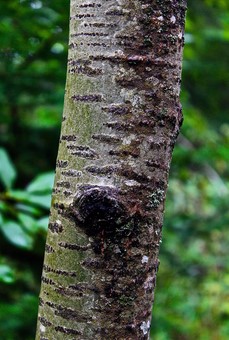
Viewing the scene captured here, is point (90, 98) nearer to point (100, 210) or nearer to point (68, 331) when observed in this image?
point (100, 210)

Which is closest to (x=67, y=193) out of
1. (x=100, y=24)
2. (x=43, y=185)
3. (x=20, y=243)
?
(x=100, y=24)

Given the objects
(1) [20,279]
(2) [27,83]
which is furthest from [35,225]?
(1) [20,279]

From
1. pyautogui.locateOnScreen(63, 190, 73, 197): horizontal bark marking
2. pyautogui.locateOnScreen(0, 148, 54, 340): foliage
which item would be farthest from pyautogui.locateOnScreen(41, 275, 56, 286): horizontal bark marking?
pyautogui.locateOnScreen(0, 148, 54, 340): foliage

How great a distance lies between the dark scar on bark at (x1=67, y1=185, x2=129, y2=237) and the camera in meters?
0.75

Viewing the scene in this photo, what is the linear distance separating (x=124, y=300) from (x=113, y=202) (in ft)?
0.45

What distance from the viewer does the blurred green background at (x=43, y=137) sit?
73.5 inches

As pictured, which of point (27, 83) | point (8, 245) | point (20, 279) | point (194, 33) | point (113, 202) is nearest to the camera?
point (113, 202)

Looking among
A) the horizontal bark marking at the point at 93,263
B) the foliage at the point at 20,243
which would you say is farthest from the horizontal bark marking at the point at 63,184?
the foliage at the point at 20,243

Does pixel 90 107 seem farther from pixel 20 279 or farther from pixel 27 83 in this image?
pixel 20 279

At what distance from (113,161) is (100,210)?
67 millimetres

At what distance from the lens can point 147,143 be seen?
0.78m

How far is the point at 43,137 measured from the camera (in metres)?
2.82

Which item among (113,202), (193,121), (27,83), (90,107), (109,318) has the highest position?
(193,121)

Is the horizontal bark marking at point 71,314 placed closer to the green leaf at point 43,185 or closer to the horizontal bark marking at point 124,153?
the horizontal bark marking at point 124,153
